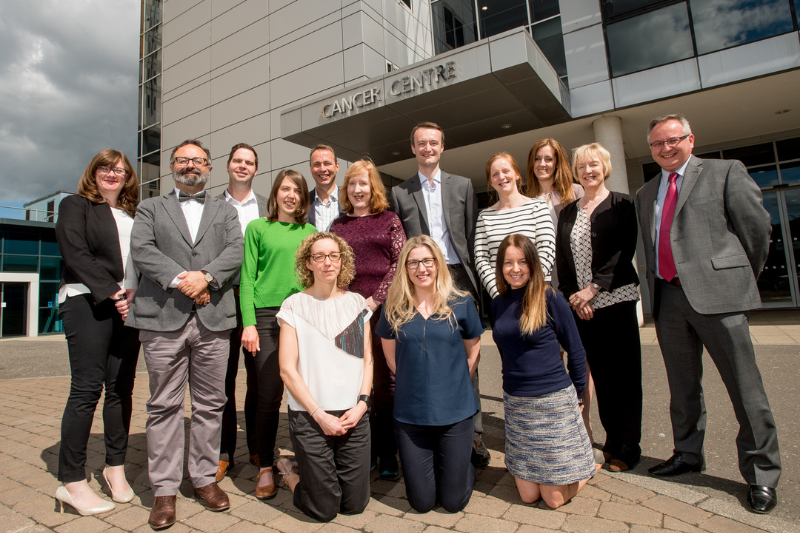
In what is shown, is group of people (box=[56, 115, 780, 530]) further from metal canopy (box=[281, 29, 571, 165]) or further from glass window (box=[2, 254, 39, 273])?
glass window (box=[2, 254, 39, 273])

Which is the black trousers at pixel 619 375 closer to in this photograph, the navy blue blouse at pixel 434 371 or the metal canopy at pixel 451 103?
the navy blue blouse at pixel 434 371

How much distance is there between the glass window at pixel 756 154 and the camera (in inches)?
474

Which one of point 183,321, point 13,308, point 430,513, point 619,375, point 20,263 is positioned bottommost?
point 430,513

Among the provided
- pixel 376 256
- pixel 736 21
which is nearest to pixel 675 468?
pixel 376 256

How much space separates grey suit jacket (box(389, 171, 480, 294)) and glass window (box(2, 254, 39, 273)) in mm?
26773

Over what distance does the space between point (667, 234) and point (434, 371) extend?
70.8 inches

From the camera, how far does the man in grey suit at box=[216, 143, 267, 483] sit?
333cm

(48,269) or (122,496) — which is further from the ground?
(48,269)

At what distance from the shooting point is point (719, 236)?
277 cm

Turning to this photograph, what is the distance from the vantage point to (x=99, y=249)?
2.98m

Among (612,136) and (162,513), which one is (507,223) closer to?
(162,513)

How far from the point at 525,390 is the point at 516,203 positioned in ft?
4.50

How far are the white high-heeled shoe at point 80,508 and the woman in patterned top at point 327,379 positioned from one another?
104cm

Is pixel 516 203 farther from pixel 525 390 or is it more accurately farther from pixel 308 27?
pixel 308 27
